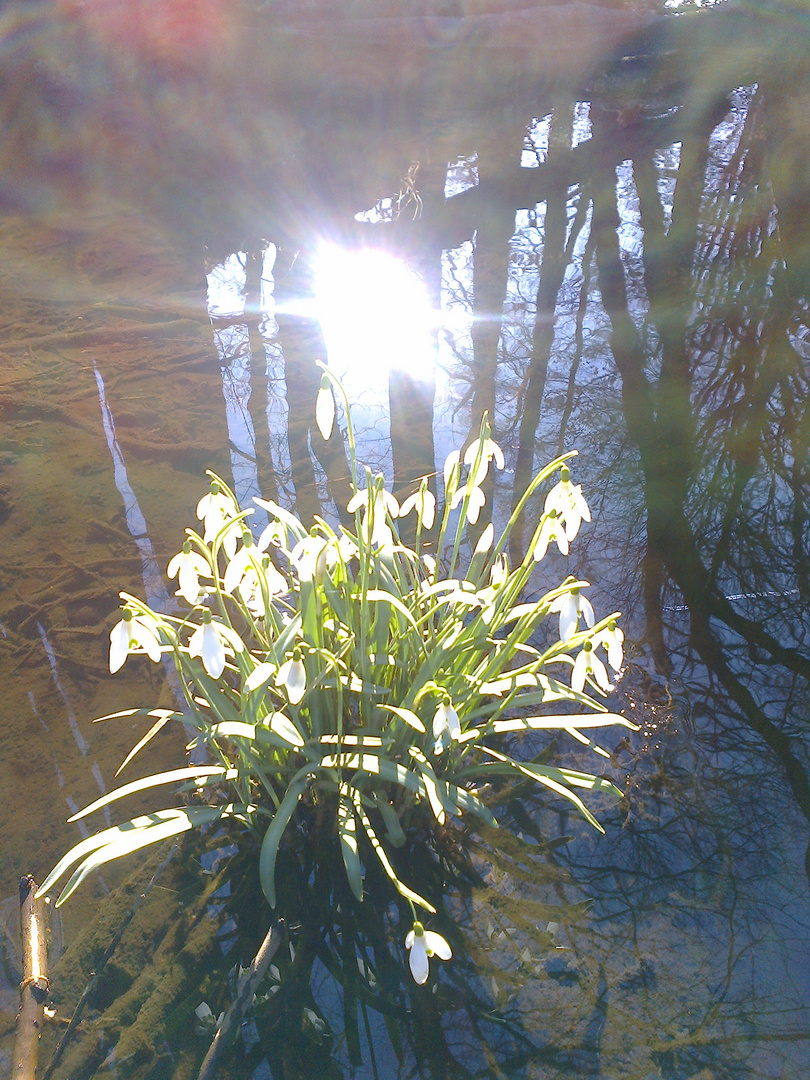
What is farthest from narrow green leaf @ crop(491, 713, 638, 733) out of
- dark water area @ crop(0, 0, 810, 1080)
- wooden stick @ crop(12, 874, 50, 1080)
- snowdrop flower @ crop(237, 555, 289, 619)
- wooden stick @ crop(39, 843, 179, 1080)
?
wooden stick @ crop(12, 874, 50, 1080)

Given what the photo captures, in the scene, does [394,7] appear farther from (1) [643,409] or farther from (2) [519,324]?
(1) [643,409]

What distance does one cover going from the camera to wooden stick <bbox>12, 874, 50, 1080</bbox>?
5.35ft

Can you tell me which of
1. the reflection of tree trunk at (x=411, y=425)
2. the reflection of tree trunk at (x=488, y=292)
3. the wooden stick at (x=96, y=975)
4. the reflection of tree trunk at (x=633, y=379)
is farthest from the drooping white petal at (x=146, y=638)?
the reflection of tree trunk at (x=488, y=292)

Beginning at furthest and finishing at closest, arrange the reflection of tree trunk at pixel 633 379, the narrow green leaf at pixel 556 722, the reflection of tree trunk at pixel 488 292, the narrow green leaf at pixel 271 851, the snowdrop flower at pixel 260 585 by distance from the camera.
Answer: the reflection of tree trunk at pixel 488 292
the reflection of tree trunk at pixel 633 379
the narrow green leaf at pixel 556 722
the snowdrop flower at pixel 260 585
the narrow green leaf at pixel 271 851

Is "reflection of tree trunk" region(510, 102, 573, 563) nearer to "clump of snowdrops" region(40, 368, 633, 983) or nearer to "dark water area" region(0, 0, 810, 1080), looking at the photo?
"dark water area" region(0, 0, 810, 1080)

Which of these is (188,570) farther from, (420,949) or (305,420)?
(305,420)

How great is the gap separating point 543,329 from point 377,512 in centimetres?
338

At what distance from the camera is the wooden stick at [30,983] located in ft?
5.35

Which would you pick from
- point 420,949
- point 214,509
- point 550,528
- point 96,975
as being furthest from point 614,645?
point 96,975

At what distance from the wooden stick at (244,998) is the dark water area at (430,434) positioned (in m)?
0.03

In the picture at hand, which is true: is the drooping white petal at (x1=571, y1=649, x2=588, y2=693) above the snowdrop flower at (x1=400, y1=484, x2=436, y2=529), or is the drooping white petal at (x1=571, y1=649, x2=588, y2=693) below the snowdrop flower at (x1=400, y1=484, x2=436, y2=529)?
below

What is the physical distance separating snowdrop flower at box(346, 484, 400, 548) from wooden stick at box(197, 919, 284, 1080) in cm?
95

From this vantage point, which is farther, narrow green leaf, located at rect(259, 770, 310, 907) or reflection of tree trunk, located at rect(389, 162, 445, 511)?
reflection of tree trunk, located at rect(389, 162, 445, 511)

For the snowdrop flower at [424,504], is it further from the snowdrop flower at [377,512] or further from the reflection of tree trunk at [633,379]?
the reflection of tree trunk at [633,379]
